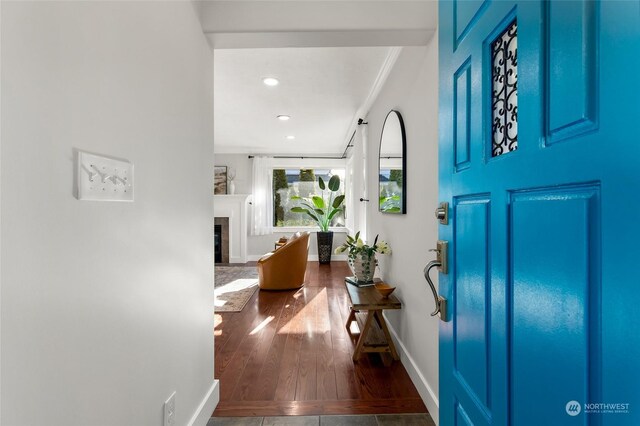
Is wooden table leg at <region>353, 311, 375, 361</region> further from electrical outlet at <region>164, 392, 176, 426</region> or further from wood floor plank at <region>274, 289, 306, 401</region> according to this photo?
electrical outlet at <region>164, 392, 176, 426</region>

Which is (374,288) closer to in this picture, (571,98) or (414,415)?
(414,415)

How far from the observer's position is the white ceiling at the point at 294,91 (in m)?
2.68

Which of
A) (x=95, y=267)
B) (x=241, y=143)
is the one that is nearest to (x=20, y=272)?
Answer: (x=95, y=267)

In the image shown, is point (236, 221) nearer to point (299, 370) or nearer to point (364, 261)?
point (364, 261)

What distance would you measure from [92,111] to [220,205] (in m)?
6.09

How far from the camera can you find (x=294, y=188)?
7207 millimetres

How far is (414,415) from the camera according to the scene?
176 cm

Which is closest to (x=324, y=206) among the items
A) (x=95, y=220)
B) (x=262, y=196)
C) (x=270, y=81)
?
(x=262, y=196)

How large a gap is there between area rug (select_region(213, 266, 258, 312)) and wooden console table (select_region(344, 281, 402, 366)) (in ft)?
5.24

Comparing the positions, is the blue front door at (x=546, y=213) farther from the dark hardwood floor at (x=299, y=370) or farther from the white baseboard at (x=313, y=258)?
the white baseboard at (x=313, y=258)

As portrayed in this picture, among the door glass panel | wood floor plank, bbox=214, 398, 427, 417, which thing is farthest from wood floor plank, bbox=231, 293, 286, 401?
the door glass panel

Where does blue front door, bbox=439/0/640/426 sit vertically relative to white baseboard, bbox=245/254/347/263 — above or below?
above

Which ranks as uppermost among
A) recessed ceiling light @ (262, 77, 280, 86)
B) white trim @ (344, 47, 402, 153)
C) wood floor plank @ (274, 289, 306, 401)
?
recessed ceiling light @ (262, 77, 280, 86)

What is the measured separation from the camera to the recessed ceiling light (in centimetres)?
313
